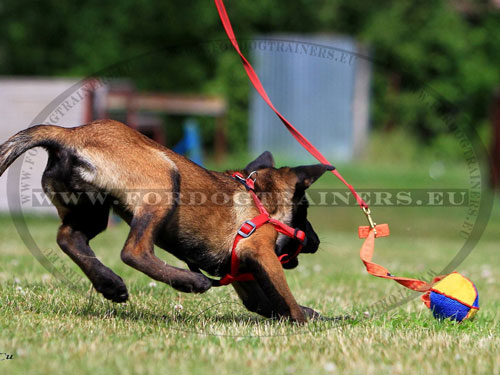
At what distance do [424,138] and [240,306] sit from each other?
1578cm

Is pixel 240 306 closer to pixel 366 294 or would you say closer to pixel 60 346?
pixel 366 294

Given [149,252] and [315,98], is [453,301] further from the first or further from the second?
[315,98]

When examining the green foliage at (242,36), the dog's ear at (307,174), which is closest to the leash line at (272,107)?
the dog's ear at (307,174)

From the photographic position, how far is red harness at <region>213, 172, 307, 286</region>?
383cm

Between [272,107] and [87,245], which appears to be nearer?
[87,245]

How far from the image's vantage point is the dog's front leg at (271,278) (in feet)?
12.1

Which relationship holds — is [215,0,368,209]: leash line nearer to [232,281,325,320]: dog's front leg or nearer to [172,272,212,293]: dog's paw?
[232,281,325,320]: dog's front leg

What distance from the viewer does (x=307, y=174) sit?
404 cm

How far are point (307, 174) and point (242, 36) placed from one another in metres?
15.6

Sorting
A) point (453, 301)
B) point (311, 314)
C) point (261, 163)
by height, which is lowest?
point (311, 314)

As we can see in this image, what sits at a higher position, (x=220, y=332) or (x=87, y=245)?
(x=87, y=245)

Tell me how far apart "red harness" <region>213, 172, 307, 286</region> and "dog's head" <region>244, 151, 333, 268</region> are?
0.05 m

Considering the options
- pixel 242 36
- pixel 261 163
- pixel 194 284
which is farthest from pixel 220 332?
pixel 242 36

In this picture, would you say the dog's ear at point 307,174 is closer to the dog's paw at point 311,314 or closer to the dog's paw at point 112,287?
the dog's paw at point 311,314
